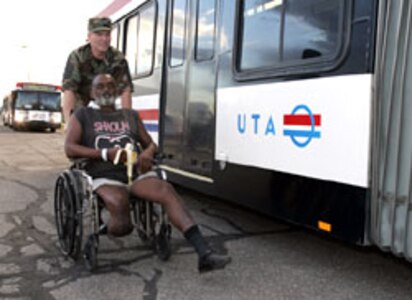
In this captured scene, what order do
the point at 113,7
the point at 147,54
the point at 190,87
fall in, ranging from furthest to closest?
1. the point at 113,7
2. the point at 147,54
3. the point at 190,87

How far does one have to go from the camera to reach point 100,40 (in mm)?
4898

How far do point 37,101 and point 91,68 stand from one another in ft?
70.9

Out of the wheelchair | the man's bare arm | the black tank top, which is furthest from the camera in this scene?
the man's bare arm

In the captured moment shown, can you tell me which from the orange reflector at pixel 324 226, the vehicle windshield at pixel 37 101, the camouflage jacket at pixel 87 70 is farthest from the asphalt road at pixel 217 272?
the vehicle windshield at pixel 37 101

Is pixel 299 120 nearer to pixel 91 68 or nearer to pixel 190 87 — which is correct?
pixel 190 87

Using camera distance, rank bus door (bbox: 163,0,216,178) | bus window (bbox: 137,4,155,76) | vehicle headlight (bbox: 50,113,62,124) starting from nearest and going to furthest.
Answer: bus door (bbox: 163,0,216,178), bus window (bbox: 137,4,155,76), vehicle headlight (bbox: 50,113,62,124)

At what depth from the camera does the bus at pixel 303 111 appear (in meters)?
3.10

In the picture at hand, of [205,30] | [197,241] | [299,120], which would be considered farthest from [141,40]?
[197,241]

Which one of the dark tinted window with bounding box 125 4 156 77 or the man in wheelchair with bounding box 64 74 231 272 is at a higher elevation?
the dark tinted window with bounding box 125 4 156 77

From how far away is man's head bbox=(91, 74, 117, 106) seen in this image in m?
4.19

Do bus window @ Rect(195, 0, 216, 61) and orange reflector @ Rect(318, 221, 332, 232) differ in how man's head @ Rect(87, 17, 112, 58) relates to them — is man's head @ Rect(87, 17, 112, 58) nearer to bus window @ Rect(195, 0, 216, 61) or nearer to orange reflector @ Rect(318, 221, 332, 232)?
bus window @ Rect(195, 0, 216, 61)

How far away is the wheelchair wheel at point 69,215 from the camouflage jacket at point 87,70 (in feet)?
3.41

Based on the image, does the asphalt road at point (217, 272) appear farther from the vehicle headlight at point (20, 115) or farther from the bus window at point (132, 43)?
the vehicle headlight at point (20, 115)

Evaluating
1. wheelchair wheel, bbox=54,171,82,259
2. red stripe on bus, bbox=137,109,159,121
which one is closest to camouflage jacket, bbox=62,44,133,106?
wheelchair wheel, bbox=54,171,82,259
